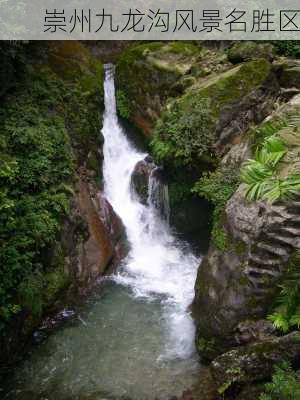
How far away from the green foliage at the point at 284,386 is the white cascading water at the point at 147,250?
2.42 metres

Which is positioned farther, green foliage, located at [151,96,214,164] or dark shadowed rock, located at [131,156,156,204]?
dark shadowed rock, located at [131,156,156,204]

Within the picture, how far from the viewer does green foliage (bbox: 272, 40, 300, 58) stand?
11289 millimetres

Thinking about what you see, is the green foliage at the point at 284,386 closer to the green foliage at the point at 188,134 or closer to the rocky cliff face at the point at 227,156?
the rocky cliff face at the point at 227,156

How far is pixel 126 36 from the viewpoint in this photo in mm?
15984

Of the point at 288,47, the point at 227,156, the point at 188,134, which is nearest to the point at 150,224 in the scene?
the point at 188,134

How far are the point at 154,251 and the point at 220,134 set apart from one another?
3.39 metres

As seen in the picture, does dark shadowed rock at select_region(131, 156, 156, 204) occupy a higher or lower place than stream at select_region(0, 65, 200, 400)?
higher

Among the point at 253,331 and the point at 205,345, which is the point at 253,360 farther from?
the point at 205,345

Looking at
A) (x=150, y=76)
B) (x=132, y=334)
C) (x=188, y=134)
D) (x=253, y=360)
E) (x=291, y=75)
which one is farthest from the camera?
(x=150, y=76)

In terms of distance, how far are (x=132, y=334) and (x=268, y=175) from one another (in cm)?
546

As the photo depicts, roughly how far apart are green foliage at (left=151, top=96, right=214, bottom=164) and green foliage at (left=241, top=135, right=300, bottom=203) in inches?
248

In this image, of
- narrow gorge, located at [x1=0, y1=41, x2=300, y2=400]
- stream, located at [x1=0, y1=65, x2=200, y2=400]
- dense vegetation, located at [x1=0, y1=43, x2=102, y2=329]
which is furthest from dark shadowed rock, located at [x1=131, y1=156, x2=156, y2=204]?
dense vegetation, located at [x1=0, y1=43, x2=102, y2=329]

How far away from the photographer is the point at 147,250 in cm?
1086

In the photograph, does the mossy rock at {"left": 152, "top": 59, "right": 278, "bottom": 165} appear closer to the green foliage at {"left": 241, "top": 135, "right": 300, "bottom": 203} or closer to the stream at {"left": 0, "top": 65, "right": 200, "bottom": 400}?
the stream at {"left": 0, "top": 65, "right": 200, "bottom": 400}
